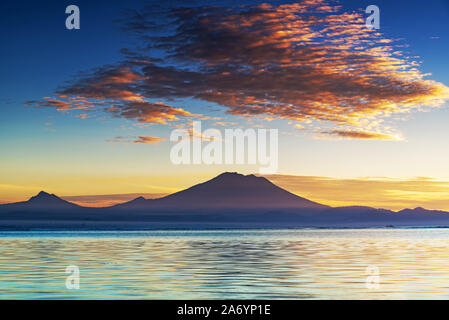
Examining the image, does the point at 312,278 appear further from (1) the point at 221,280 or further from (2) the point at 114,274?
(2) the point at 114,274

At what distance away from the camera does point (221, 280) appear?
22547mm

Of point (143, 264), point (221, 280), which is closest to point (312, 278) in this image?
point (221, 280)

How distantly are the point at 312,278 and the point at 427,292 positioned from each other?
17.1 feet

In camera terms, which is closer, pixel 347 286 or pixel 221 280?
pixel 347 286
